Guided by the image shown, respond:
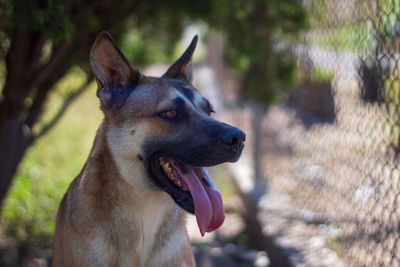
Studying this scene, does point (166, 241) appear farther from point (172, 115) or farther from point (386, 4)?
point (386, 4)

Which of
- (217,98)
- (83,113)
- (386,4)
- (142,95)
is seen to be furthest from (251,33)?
(83,113)

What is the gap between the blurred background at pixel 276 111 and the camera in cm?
325

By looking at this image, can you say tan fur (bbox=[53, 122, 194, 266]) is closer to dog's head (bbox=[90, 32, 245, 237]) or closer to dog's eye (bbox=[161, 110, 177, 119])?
dog's head (bbox=[90, 32, 245, 237])

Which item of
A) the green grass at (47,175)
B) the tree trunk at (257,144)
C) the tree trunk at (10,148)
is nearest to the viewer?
the tree trunk at (10,148)

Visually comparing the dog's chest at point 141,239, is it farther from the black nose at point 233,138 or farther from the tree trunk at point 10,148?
the tree trunk at point 10,148

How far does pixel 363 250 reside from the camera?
10.9 ft

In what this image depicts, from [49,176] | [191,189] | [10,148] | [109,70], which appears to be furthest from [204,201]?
[49,176]

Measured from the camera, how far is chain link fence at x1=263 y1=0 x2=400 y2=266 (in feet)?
10.1

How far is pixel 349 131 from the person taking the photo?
386 cm

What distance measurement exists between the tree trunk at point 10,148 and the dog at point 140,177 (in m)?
1.64

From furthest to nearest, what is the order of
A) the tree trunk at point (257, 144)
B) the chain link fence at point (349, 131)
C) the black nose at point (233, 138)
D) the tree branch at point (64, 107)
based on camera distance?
the tree trunk at point (257, 144) → the tree branch at point (64, 107) → the chain link fence at point (349, 131) → the black nose at point (233, 138)

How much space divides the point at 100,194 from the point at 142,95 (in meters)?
0.61

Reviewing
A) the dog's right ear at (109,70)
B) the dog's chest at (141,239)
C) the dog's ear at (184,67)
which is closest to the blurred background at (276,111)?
the dog's right ear at (109,70)

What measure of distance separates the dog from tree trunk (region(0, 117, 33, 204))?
164 centimetres
